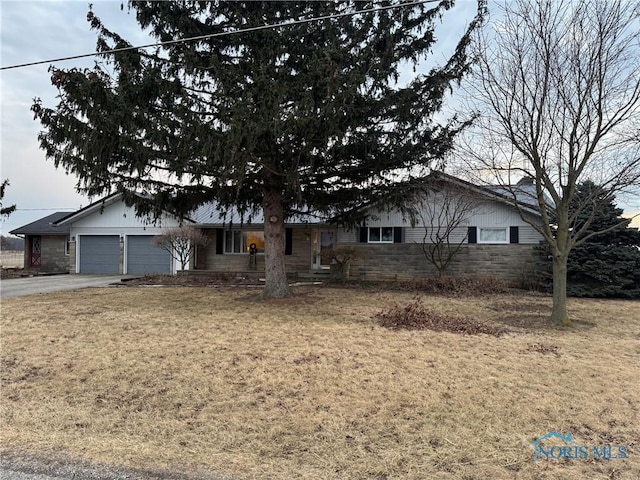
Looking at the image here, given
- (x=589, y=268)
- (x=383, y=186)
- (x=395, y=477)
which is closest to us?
(x=395, y=477)

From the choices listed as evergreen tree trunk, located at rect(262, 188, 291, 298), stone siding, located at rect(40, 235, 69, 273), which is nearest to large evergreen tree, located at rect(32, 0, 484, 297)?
evergreen tree trunk, located at rect(262, 188, 291, 298)

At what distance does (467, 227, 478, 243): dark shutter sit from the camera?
16.3 meters

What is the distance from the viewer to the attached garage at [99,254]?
2106cm

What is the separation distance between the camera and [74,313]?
9141mm

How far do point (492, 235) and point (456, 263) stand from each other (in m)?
1.74

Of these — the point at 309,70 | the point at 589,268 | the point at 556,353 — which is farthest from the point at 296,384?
the point at 589,268

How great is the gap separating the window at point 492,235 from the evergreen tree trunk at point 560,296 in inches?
320

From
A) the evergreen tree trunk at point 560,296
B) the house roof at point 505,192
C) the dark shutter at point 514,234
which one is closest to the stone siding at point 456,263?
the dark shutter at point 514,234

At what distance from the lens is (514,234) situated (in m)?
15.8

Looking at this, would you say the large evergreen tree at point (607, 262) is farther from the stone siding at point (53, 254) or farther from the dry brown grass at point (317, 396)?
the stone siding at point (53, 254)

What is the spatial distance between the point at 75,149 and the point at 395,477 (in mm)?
8821

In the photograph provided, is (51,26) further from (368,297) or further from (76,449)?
(368,297)

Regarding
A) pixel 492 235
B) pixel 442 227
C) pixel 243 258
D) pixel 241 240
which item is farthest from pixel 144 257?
pixel 492 235

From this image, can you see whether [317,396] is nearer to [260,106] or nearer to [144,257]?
[260,106]
